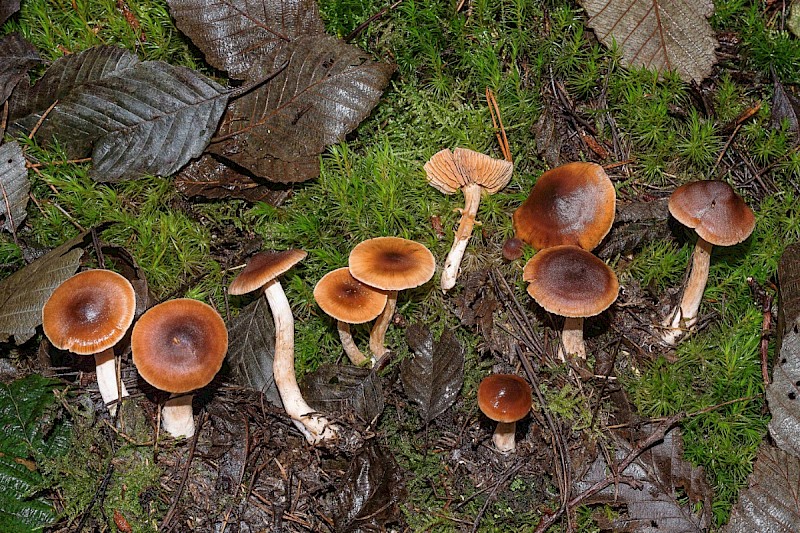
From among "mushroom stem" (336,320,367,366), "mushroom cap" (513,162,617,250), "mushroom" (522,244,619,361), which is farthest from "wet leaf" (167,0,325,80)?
"mushroom" (522,244,619,361)

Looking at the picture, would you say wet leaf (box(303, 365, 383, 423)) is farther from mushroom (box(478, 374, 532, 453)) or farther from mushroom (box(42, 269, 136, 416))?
mushroom (box(42, 269, 136, 416))

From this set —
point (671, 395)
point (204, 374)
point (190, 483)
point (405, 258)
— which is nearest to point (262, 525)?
point (190, 483)

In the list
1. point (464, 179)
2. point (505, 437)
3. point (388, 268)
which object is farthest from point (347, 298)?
point (505, 437)

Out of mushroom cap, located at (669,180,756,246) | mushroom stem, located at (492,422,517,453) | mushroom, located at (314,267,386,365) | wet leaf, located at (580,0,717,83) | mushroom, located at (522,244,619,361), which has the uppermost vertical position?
wet leaf, located at (580,0,717,83)

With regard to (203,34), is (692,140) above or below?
below

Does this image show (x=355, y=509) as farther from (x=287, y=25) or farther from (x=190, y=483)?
(x=287, y=25)

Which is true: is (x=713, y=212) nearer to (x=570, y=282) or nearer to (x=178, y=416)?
(x=570, y=282)
